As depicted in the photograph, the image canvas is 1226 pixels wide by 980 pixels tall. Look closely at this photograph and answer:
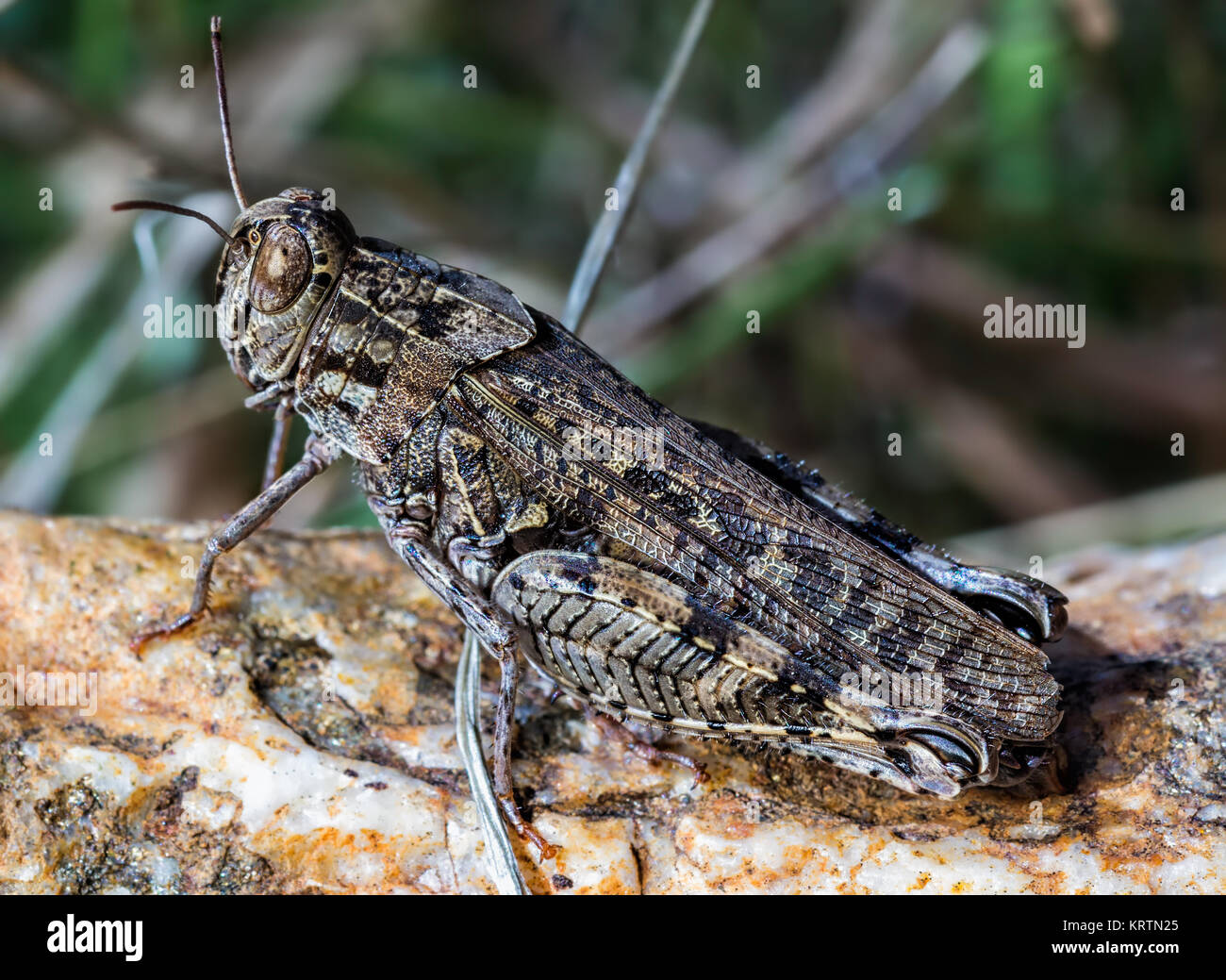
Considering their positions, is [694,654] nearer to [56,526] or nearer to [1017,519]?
[56,526]

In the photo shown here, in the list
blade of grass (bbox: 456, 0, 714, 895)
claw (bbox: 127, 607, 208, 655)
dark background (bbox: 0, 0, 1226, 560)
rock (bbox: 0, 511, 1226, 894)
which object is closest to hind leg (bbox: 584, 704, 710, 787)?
rock (bbox: 0, 511, 1226, 894)

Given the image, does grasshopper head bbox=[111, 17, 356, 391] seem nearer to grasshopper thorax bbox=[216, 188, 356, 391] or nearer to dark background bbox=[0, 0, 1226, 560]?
grasshopper thorax bbox=[216, 188, 356, 391]

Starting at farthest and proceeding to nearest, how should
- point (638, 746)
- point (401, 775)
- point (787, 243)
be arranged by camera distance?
point (787, 243), point (638, 746), point (401, 775)

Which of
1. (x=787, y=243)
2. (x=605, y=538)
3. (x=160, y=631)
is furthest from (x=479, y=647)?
(x=787, y=243)

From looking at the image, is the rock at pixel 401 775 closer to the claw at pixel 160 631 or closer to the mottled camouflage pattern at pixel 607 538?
the claw at pixel 160 631

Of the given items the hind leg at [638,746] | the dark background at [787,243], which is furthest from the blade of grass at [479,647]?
the dark background at [787,243]

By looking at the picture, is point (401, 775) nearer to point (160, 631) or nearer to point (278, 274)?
point (160, 631)

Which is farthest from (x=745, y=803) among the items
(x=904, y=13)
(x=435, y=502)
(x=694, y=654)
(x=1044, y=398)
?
(x=904, y=13)

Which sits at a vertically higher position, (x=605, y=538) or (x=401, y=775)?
(x=605, y=538)
